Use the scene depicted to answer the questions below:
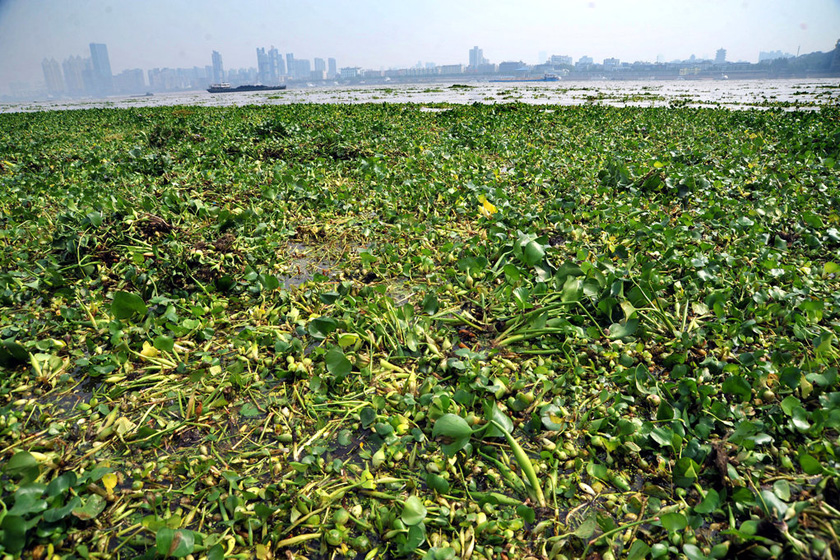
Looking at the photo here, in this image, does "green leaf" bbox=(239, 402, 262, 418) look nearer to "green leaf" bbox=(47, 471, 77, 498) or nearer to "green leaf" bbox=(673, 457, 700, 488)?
"green leaf" bbox=(47, 471, 77, 498)

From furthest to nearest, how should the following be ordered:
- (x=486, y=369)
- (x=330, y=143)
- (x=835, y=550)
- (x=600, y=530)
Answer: (x=330, y=143), (x=486, y=369), (x=600, y=530), (x=835, y=550)

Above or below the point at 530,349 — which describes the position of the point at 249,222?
above

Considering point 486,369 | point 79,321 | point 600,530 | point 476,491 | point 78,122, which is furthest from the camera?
point 78,122

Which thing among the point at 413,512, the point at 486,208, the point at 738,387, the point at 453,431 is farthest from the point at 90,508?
the point at 486,208

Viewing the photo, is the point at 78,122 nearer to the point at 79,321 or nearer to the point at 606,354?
the point at 79,321

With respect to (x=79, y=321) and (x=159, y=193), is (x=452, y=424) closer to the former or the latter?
(x=79, y=321)

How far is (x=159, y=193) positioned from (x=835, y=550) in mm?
5948

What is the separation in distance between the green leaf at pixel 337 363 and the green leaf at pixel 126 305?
4.34ft

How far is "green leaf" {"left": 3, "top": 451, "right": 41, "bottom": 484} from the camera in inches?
66.4

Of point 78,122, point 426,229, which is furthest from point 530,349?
point 78,122

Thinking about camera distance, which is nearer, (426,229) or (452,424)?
(452,424)

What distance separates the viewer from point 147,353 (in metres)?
2.46

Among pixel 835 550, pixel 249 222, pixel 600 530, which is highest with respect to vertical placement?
pixel 249 222

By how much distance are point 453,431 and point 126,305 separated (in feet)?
7.02
